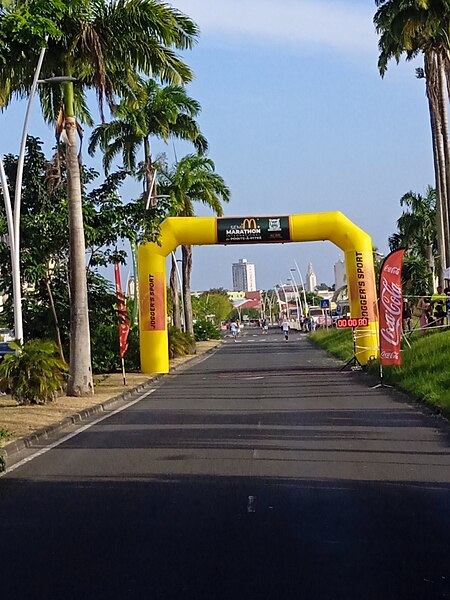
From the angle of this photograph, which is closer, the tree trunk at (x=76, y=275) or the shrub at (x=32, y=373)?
the shrub at (x=32, y=373)

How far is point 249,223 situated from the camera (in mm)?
32625

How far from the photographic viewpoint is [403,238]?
2682 inches

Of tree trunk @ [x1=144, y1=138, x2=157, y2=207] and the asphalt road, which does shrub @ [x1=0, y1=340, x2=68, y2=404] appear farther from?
tree trunk @ [x1=144, y1=138, x2=157, y2=207]

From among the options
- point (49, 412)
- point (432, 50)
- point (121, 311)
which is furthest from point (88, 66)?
point (432, 50)

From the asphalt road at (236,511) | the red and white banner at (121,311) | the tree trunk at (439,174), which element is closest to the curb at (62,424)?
the asphalt road at (236,511)

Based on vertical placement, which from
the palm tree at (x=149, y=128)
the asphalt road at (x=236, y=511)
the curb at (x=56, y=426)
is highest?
the palm tree at (x=149, y=128)

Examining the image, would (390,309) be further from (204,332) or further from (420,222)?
(204,332)

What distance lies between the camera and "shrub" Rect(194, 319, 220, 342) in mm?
76575

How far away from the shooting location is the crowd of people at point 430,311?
32.0m

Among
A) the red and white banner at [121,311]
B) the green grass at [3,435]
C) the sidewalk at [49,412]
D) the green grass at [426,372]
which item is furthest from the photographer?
the red and white banner at [121,311]

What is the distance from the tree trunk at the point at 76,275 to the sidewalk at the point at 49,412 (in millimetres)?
643

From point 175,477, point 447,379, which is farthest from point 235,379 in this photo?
point 175,477

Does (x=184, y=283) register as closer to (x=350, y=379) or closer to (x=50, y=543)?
(x=350, y=379)

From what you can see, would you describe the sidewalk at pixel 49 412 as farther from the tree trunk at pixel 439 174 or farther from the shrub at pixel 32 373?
the tree trunk at pixel 439 174
